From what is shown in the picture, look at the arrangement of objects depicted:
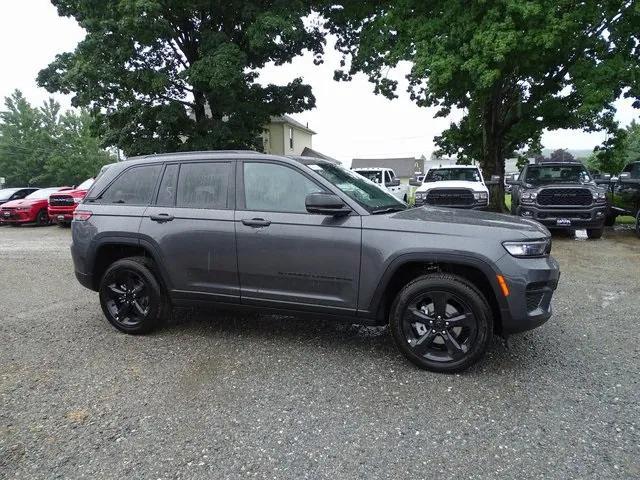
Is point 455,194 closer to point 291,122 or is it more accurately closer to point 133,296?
point 133,296

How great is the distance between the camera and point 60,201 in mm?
15312

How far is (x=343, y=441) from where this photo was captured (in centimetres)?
280

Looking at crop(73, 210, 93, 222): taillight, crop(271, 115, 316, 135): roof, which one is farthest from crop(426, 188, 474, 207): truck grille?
crop(271, 115, 316, 135): roof

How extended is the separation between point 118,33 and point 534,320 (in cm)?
1679

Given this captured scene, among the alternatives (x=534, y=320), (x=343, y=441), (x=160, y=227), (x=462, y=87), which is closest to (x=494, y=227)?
(x=534, y=320)

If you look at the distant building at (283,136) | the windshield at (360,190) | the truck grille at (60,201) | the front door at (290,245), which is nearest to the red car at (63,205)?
the truck grille at (60,201)

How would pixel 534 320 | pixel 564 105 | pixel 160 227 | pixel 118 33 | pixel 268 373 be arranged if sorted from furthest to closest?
1. pixel 564 105
2. pixel 118 33
3. pixel 160 227
4. pixel 268 373
5. pixel 534 320

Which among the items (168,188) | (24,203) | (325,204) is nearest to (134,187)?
(168,188)

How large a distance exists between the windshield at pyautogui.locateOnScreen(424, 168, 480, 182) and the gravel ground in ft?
29.9

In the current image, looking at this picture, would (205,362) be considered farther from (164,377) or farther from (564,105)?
(564,105)

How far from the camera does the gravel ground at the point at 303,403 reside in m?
2.60

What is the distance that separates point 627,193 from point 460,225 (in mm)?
10453

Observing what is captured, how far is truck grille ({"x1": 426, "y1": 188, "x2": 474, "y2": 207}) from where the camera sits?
12141mm

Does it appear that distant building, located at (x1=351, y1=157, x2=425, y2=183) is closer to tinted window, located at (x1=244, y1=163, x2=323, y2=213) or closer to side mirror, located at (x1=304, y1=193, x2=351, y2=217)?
tinted window, located at (x1=244, y1=163, x2=323, y2=213)
